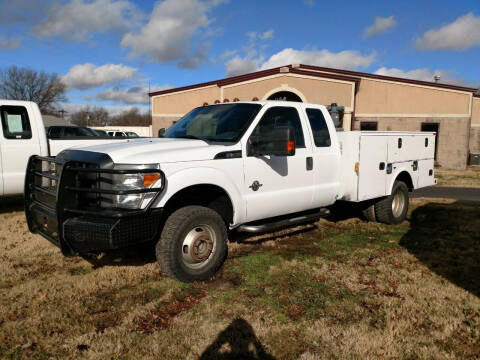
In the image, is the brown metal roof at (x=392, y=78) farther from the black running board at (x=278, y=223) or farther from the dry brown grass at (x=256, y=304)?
the black running board at (x=278, y=223)

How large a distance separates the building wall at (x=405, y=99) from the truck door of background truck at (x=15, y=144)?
17.5m

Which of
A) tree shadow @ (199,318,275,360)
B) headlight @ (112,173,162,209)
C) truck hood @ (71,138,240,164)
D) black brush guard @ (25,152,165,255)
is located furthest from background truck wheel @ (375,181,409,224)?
headlight @ (112,173,162,209)

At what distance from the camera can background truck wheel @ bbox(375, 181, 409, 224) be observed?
6.57 metres

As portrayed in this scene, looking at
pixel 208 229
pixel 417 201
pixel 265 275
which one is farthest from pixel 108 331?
pixel 417 201

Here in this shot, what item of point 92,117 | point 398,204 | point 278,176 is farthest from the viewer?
point 92,117

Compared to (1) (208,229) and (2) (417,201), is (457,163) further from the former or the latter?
(1) (208,229)

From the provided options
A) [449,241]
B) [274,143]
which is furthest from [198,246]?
[449,241]

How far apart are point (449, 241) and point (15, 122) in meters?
7.90

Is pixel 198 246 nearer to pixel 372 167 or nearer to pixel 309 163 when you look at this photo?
pixel 309 163

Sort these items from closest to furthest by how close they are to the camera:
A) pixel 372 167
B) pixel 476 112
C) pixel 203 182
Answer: pixel 203 182 < pixel 372 167 < pixel 476 112

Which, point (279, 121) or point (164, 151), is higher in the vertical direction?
point (279, 121)

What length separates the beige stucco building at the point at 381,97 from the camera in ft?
61.7

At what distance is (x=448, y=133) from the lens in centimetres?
1961

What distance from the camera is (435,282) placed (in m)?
4.17
